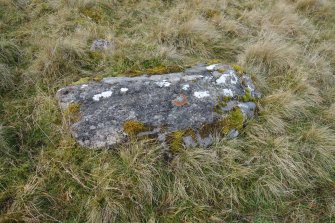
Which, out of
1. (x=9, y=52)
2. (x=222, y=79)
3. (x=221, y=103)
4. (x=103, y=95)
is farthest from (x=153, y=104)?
(x=9, y=52)

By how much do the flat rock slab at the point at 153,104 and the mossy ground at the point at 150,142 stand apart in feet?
0.56

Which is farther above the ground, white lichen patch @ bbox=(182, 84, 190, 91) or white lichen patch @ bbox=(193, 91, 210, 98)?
white lichen patch @ bbox=(182, 84, 190, 91)

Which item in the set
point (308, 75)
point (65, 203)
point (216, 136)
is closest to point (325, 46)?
point (308, 75)

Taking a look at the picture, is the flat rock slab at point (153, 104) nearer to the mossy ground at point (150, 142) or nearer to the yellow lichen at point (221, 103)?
the yellow lichen at point (221, 103)

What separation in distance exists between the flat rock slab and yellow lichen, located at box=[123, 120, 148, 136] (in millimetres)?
15

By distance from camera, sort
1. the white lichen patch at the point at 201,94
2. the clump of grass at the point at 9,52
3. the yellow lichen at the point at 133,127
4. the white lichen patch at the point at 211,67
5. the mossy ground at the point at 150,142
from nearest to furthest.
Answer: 1. the mossy ground at the point at 150,142
2. the yellow lichen at the point at 133,127
3. the white lichen patch at the point at 201,94
4. the white lichen patch at the point at 211,67
5. the clump of grass at the point at 9,52

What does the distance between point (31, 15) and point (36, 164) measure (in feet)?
10.8

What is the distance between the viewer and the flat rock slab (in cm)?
299

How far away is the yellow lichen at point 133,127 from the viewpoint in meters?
2.95

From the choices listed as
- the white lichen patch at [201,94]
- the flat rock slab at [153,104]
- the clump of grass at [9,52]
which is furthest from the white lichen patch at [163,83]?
the clump of grass at [9,52]

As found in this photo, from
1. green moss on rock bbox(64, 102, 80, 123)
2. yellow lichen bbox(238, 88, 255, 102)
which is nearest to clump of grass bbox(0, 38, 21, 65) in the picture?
green moss on rock bbox(64, 102, 80, 123)

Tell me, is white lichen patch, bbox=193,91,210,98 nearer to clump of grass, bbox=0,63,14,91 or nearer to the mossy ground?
the mossy ground

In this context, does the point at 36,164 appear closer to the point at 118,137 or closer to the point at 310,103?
the point at 118,137

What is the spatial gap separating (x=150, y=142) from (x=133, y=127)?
0.25 metres
